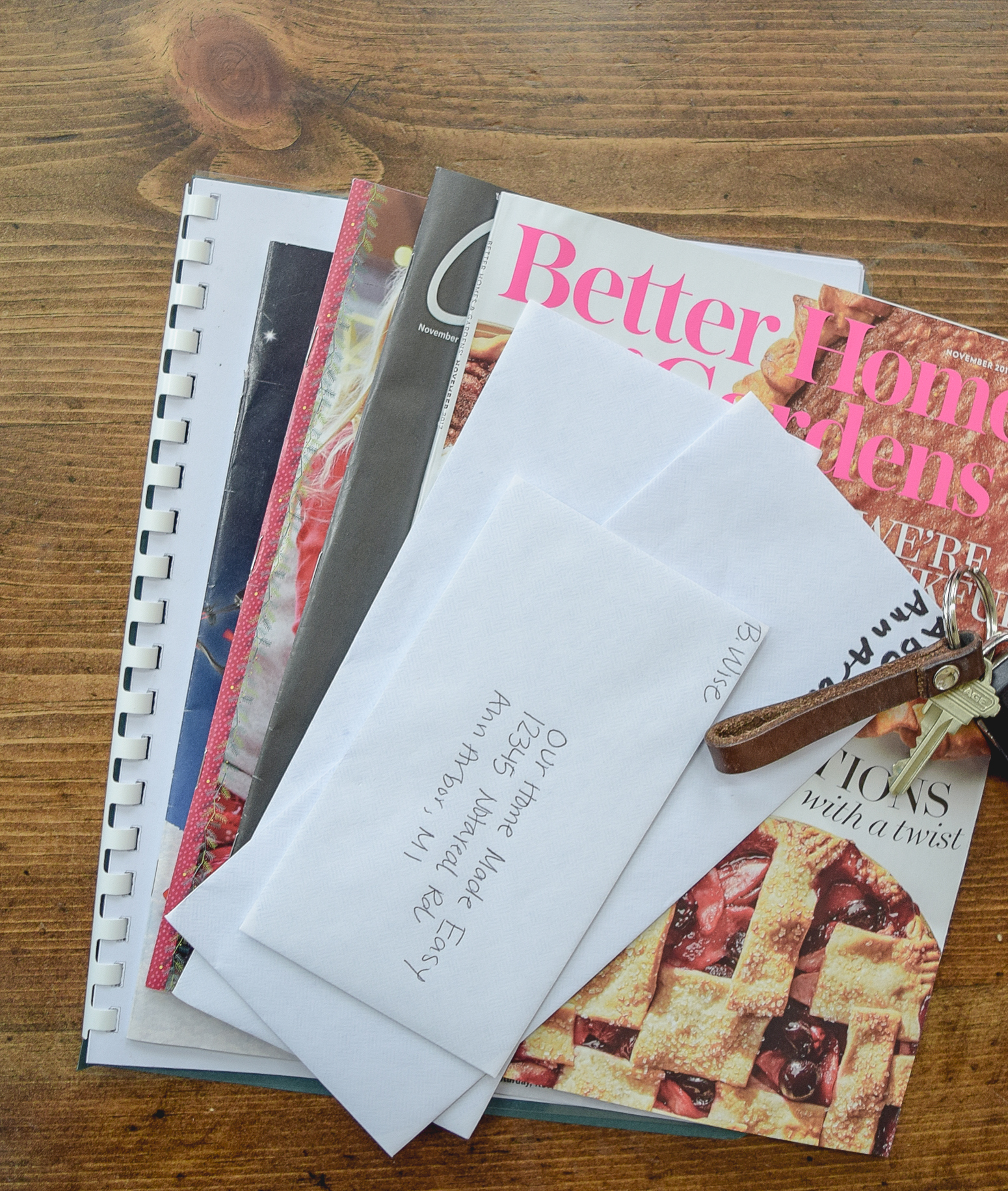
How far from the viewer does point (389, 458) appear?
1.22ft

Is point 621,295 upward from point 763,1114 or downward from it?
upward

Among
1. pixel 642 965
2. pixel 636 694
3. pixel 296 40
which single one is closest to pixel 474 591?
pixel 636 694

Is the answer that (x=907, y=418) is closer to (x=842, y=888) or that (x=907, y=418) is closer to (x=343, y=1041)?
(x=842, y=888)

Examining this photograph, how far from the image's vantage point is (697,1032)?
1.20 feet

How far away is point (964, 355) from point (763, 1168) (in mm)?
406

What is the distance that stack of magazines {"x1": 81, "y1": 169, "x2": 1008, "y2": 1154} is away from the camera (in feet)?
1.17

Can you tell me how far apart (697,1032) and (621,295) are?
1.14 ft

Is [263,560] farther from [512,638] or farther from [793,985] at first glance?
[793,985]

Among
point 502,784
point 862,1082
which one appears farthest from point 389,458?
point 862,1082

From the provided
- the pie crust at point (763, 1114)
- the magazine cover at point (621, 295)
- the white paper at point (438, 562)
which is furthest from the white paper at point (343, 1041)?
the magazine cover at point (621, 295)

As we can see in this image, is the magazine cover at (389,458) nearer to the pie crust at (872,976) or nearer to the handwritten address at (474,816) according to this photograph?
the handwritten address at (474,816)

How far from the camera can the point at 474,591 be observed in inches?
14.1

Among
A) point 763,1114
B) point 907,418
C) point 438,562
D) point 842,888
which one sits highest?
point 907,418

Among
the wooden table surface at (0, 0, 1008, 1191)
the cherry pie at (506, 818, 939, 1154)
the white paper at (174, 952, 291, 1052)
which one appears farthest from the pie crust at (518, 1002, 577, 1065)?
the wooden table surface at (0, 0, 1008, 1191)
